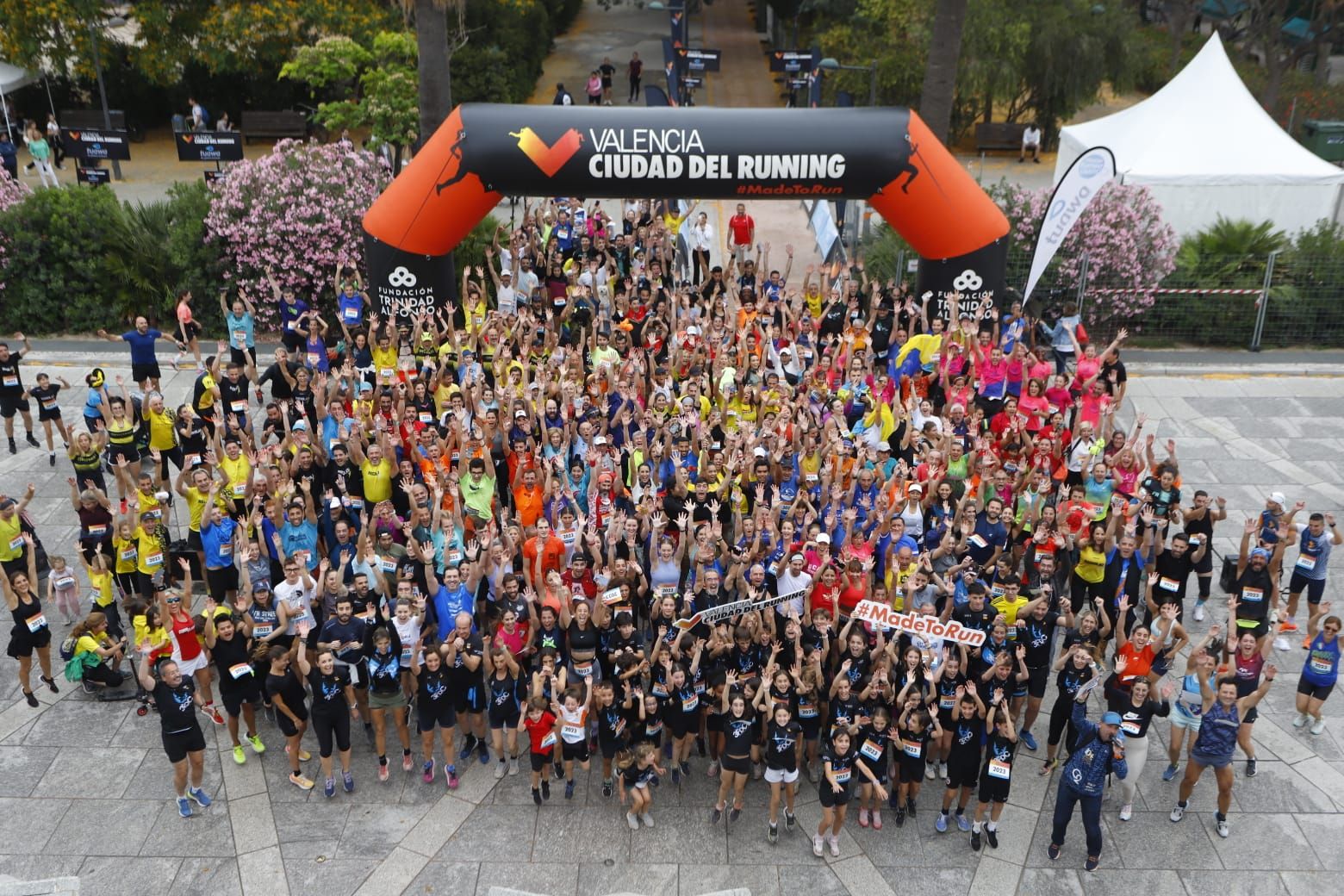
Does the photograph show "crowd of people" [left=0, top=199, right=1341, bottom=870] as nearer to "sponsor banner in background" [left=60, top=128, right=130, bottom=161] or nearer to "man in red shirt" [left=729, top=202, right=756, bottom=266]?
"man in red shirt" [left=729, top=202, right=756, bottom=266]

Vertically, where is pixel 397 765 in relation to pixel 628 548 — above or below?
below

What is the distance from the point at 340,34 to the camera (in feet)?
96.2

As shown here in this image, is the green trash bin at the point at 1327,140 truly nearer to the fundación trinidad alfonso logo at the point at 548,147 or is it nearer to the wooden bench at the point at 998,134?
the wooden bench at the point at 998,134

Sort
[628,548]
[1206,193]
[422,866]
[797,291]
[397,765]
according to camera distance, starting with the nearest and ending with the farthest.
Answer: [422,866] < [397,765] < [628,548] < [1206,193] < [797,291]

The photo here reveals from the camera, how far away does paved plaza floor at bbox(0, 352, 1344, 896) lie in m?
8.90

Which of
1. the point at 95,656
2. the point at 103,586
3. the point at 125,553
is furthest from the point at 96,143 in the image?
the point at 95,656

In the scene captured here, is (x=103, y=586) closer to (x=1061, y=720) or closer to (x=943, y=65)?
(x=1061, y=720)

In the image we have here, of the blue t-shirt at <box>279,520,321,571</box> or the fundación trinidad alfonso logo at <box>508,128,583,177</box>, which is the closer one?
the blue t-shirt at <box>279,520,321,571</box>

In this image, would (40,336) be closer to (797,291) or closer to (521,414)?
(521,414)

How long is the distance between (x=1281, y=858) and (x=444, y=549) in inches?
302

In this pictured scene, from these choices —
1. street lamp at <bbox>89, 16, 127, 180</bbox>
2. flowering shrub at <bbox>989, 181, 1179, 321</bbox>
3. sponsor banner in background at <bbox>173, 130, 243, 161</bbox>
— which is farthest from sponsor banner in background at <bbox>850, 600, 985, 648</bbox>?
street lamp at <bbox>89, 16, 127, 180</bbox>

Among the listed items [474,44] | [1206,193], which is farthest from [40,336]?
[1206,193]

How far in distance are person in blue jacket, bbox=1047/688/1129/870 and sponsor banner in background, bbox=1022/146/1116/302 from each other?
27.4 feet

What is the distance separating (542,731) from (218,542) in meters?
4.00
